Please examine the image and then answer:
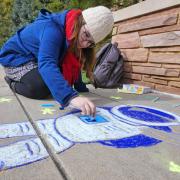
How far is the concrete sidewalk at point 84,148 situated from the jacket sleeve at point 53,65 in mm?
151

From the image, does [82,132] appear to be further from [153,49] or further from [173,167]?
[153,49]

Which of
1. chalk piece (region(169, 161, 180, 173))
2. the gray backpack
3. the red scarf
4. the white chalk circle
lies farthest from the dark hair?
chalk piece (region(169, 161, 180, 173))

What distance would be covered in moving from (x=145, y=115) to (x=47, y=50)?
76 cm

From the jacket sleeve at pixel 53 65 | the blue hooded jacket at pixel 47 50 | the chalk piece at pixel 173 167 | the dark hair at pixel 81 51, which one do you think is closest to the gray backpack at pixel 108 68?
the dark hair at pixel 81 51

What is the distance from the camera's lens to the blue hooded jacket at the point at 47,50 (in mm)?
1697

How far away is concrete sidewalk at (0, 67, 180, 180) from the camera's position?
1019 millimetres

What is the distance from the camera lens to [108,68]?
3.31 meters

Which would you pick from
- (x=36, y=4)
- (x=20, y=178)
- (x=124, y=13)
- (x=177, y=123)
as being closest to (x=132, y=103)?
(x=177, y=123)

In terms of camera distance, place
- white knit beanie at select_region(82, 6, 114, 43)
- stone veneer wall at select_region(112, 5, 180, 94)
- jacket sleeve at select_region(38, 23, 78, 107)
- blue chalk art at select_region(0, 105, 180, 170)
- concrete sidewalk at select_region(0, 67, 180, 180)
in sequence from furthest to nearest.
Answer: stone veneer wall at select_region(112, 5, 180, 94) → white knit beanie at select_region(82, 6, 114, 43) → jacket sleeve at select_region(38, 23, 78, 107) → blue chalk art at select_region(0, 105, 180, 170) → concrete sidewalk at select_region(0, 67, 180, 180)

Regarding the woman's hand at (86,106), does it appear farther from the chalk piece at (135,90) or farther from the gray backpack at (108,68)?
the gray backpack at (108,68)

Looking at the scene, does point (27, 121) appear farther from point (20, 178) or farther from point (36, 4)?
point (36, 4)

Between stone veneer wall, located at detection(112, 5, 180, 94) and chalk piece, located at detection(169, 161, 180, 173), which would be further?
stone veneer wall, located at detection(112, 5, 180, 94)

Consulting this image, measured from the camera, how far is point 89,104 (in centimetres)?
155

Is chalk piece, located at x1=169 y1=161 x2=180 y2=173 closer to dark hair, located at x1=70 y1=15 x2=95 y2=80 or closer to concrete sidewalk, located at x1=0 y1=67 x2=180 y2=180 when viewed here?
concrete sidewalk, located at x1=0 y1=67 x2=180 y2=180
